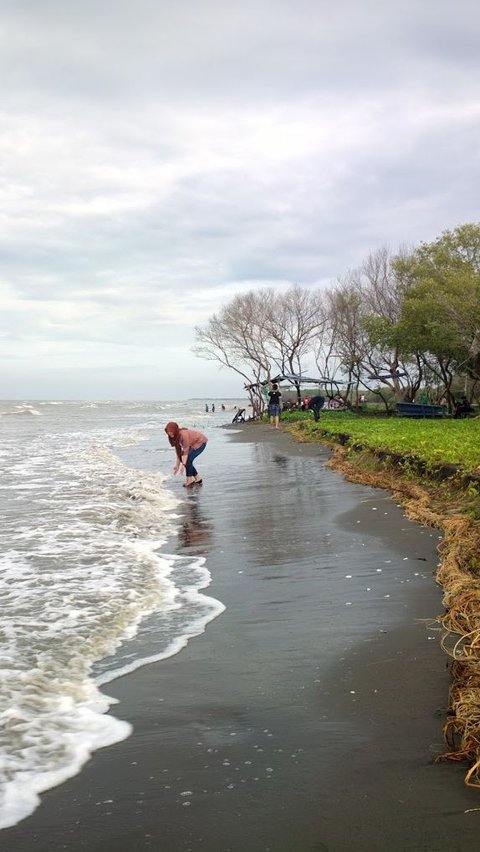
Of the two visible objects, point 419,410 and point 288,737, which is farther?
point 419,410

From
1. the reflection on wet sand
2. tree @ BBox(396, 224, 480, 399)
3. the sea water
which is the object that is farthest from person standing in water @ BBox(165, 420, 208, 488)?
tree @ BBox(396, 224, 480, 399)

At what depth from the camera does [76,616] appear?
191 inches

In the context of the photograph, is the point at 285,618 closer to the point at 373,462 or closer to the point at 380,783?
the point at 380,783

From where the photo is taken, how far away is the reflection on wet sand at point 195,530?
736 centimetres

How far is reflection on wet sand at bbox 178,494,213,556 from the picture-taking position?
736 centimetres

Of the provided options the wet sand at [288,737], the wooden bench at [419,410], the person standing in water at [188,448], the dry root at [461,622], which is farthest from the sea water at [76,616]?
the wooden bench at [419,410]

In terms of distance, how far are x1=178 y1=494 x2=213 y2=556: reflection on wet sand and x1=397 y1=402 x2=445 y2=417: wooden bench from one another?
24.0 meters

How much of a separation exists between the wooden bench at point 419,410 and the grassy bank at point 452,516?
54.3 ft

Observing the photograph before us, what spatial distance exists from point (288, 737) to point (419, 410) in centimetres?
3105

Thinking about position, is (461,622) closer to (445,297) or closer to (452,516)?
(452,516)

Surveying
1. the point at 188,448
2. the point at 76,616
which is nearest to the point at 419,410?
the point at 188,448

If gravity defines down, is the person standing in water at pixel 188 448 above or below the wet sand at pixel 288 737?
above

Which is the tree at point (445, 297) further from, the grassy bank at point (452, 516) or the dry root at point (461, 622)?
the dry root at point (461, 622)

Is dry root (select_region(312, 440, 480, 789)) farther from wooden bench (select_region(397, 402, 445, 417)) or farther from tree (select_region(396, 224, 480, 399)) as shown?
wooden bench (select_region(397, 402, 445, 417))
